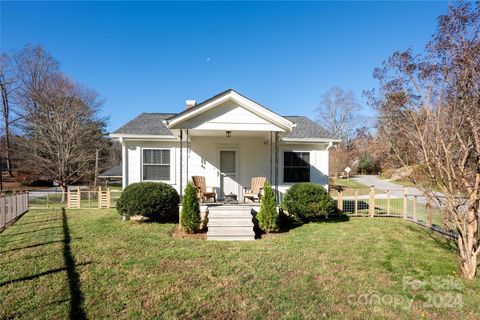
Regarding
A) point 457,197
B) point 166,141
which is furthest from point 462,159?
point 166,141

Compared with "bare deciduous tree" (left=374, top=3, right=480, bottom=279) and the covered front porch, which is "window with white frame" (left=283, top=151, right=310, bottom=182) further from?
"bare deciduous tree" (left=374, top=3, right=480, bottom=279)

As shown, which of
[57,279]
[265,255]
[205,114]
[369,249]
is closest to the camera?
[57,279]

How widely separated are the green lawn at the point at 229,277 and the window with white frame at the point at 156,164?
11.1ft

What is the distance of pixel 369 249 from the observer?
5816mm

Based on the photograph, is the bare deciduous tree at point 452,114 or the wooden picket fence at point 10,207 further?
the wooden picket fence at point 10,207

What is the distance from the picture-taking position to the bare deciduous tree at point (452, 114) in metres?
4.14

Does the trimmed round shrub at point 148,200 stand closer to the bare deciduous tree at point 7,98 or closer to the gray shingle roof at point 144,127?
the gray shingle roof at point 144,127

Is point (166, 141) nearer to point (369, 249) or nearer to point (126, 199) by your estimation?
point (126, 199)

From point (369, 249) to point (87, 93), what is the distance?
25780 mm

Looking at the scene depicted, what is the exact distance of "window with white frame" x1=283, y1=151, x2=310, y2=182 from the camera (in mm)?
10617

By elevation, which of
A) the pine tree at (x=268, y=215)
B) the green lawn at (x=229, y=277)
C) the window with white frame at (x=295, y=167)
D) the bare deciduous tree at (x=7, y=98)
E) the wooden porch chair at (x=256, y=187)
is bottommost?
the green lawn at (x=229, y=277)

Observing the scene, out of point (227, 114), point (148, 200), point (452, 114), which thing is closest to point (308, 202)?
point (227, 114)

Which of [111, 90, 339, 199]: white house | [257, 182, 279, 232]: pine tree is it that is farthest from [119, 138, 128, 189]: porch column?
[257, 182, 279, 232]: pine tree

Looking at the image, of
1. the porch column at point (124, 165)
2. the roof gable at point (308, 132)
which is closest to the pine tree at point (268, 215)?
the roof gable at point (308, 132)
